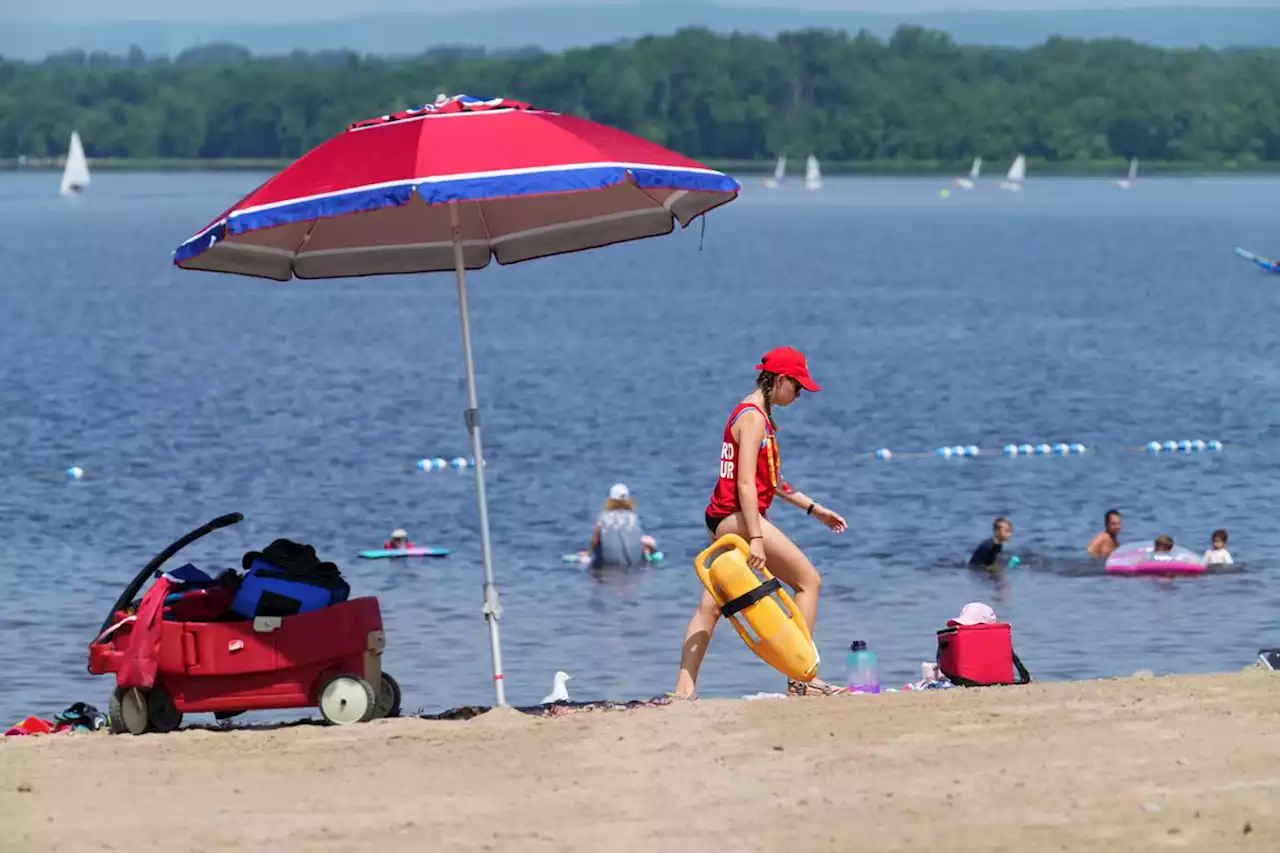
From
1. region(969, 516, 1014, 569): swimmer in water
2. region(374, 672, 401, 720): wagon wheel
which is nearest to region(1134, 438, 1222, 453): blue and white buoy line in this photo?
region(969, 516, 1014, 569): swimmer in water

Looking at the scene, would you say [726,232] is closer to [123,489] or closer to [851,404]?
[851,404]

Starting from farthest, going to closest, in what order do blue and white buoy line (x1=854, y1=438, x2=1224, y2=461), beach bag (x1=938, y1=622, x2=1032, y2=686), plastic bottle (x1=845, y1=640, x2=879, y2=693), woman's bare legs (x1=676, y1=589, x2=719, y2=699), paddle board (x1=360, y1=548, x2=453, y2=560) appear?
blue and white buoy line (x1=854, y1=438, x2=1224, y2=461) < paddle board (x1=360, y1=548, x2=453, y2=560) < plastic bottle (x1=845, y1=640, x2=879, y2=693) < beach bag (x1=938, y1=622, x2=1032, y2=686) < woman's bare legs (x1=676, y1=589, x2=719, y2=699)

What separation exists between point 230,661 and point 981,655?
360 cm

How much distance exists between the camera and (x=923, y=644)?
1880cm

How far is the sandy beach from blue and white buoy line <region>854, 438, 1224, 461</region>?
24.5m

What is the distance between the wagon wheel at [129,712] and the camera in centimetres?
1050

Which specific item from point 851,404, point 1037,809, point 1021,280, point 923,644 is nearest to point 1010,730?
point 1037,809

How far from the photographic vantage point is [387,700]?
433 inches

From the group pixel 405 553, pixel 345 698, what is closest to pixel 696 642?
pixel 345 698

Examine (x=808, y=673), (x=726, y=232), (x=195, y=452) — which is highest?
(x=808, y=673)

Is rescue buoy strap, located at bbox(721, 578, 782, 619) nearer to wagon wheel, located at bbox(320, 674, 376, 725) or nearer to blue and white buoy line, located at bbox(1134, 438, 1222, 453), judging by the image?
wagon wheel, located at bbox(320, 674, 376, 725)

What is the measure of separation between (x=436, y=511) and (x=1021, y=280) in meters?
69.2

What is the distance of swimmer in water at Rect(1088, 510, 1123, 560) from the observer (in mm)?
23609

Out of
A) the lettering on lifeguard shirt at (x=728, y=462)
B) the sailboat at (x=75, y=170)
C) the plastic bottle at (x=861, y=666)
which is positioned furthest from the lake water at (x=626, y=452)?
the sailboat at (x=75, y=170)
